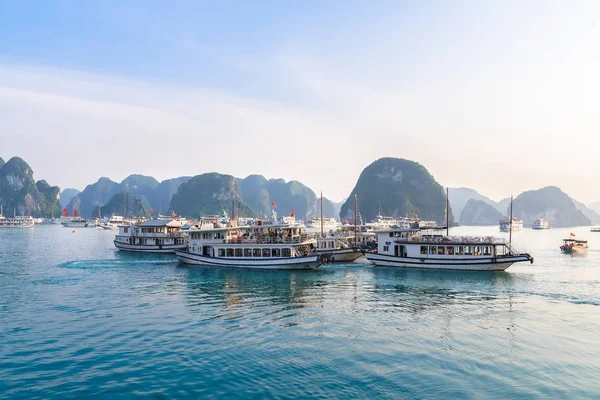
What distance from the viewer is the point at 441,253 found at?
53.7m

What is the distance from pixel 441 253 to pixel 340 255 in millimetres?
16413

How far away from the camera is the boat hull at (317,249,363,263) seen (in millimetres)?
63875

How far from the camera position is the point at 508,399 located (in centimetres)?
1623

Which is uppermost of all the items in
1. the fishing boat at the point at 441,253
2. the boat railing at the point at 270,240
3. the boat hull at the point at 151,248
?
the boat railing at the point at 270,240

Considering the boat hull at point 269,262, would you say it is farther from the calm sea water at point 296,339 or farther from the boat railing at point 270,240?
the calm sea water at point 296,339

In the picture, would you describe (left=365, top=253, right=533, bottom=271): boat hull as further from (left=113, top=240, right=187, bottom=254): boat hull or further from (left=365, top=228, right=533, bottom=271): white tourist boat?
(left=113, top=240, right=187, bottom=254): boat hull

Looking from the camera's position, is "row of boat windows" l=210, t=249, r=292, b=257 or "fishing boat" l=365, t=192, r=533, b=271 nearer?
"fishing boat" l=365, t=192, r=533, b=271

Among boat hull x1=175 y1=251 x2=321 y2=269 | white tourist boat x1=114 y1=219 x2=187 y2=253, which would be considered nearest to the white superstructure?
boat hull x1=175 y1=251 x2=321 y2=269

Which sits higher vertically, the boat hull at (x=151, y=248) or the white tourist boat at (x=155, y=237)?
the white tourist boat at (x=155, y=237)

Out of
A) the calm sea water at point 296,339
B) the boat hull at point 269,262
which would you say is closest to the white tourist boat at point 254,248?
the boat hull at point 269,262

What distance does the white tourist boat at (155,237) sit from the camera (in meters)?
76.4

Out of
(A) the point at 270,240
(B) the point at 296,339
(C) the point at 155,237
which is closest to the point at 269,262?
(A) the point at 270,240

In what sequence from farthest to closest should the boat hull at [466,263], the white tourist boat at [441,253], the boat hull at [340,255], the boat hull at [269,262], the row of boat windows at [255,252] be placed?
the boat hull at [340,255]
the row of boat windows at [255,252]
the white tourist boat at [441,253]
the boat hull at [269,262]
the boat hull at [466,263]

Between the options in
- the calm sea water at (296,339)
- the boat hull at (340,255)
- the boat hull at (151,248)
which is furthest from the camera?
the boat hull at (151,248)
